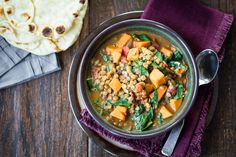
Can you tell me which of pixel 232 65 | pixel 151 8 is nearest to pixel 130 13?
pixel 151 8

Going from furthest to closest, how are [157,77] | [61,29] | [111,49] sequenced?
[61,29] < [111,49] < [157,77]

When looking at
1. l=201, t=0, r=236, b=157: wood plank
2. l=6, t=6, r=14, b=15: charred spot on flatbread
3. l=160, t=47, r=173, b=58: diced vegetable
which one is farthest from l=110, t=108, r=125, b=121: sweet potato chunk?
l=6, t=6, r=14, b=15: charred spot on flatbread

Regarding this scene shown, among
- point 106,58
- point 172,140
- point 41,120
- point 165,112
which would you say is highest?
point 106,58

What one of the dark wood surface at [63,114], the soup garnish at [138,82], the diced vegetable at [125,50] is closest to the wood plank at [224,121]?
the dark wood surface at [63,114]

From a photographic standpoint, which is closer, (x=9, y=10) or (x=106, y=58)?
(x=106, y=58)

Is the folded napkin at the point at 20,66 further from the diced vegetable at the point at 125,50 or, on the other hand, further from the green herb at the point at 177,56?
the green herb at the point at 177,56

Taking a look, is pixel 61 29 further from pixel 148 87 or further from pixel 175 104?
pixel 175 104

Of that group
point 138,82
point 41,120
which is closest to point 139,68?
point 138,82
